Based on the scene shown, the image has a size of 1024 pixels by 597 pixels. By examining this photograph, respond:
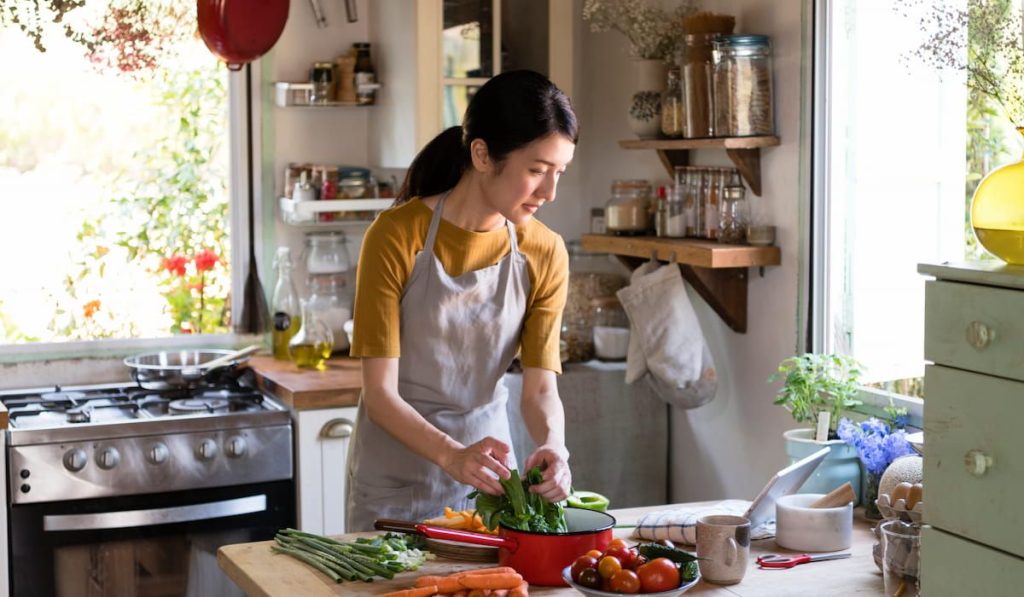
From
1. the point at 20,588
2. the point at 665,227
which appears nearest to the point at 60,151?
the point at 20,588

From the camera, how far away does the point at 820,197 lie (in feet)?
10.8

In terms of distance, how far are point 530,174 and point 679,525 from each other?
2.41 feet

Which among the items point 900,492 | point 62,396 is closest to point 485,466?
point 900,492

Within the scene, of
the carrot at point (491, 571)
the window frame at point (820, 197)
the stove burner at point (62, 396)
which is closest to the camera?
the carrot at point (491, 571)

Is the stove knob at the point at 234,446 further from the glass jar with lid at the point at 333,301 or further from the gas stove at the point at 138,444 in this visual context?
the glass jar with lid at the point at 333,301

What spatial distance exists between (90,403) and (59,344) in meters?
0.39

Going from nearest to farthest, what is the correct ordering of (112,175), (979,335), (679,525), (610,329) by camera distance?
(979,335)
(679,525)
(610,329)
(112,175)

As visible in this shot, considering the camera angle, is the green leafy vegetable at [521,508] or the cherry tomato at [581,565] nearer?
the cherry tomato at [581,565]

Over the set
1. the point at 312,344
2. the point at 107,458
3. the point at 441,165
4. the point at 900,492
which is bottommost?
the point at 107,458

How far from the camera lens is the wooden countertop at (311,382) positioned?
3.65m

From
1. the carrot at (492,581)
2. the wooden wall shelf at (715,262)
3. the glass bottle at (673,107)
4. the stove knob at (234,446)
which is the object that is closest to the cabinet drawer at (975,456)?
the carrot at (492,581)

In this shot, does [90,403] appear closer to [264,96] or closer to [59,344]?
[59,344]

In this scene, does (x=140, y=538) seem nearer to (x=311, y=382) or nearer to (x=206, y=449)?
(x=206, y=449)

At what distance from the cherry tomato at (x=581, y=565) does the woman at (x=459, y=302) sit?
1.16ft
